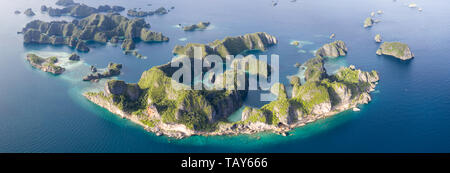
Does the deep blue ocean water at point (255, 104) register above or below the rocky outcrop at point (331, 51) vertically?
below

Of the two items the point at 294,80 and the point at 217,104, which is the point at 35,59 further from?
the point at 294,80

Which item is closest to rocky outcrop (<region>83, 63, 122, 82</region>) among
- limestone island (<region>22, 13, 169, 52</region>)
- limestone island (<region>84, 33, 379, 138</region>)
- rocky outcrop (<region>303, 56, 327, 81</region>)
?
limestone island (<region>84, 33, 379, 138</region>)

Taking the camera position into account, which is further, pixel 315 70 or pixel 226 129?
pixel 315 70

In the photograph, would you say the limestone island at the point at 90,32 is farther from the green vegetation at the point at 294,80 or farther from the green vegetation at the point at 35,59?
the green vegetation at the point at 294,80

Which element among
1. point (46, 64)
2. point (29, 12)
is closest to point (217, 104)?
point (46, 64)

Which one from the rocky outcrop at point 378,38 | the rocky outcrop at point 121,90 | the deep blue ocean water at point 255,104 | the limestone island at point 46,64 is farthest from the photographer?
the rocky outcrop at point 378,38

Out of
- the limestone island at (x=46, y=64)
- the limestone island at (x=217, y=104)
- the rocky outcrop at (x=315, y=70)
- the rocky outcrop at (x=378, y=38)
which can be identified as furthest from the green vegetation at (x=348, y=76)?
the limestone island at (x=46, y=64)
